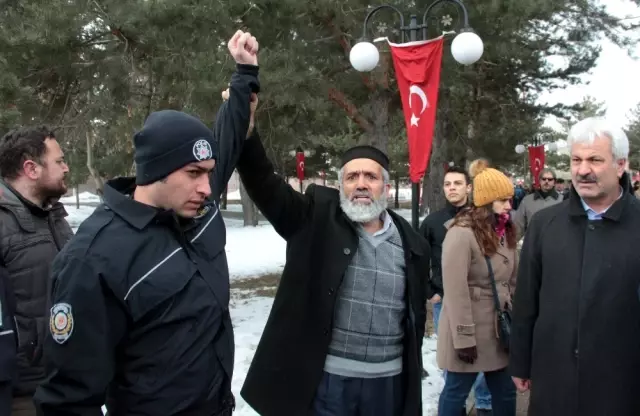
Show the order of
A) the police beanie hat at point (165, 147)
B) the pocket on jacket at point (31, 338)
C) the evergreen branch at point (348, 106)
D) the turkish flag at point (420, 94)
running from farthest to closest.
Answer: the evergreen branch at point (348, 106)
the turkish flag at point (420, 94)
the pocket on jacket at point (31, 338)
the police beanie hat at point (165, 147)

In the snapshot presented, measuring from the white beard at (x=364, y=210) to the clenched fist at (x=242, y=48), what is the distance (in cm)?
84

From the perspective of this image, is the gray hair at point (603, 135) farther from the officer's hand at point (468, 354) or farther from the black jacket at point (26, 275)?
the black jacket at point (26, 275)

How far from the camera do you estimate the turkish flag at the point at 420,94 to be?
5047 millimetres

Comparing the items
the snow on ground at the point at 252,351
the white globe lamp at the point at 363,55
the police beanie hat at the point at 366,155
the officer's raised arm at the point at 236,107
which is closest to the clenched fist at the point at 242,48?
the officer's raised arm at the point at 236,107

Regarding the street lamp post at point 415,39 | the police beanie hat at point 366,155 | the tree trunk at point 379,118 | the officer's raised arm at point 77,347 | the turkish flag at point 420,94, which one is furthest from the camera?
the tree trunk at point 379,118

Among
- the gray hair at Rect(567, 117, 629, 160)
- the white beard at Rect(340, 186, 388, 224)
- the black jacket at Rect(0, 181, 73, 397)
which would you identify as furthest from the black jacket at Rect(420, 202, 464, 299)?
the black jacket at Rect(0, 181, 73, 397)

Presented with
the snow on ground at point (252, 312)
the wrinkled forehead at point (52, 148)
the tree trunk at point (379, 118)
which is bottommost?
the snow on ground at point (252, 312)

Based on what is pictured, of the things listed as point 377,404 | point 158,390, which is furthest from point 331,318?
point 158,390

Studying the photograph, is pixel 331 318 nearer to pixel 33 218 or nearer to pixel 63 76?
pixel 33 218

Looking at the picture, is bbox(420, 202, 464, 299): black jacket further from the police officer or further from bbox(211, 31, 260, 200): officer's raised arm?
the police officer

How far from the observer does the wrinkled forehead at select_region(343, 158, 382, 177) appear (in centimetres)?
273

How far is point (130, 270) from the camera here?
161 centimetres

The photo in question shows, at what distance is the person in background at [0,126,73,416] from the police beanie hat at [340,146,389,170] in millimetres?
1413

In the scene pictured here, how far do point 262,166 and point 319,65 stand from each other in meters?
7.26
